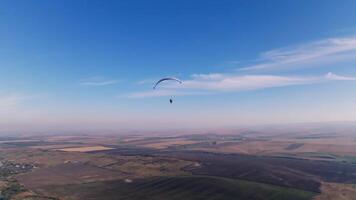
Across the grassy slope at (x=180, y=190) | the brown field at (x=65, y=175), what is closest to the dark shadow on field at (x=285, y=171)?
the grassy slope at (x=180, y=190)

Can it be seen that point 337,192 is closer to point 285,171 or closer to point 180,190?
point 285,171

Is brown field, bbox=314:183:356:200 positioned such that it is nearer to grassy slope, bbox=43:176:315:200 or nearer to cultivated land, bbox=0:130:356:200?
cultivated land, bbox=0:130:356:200

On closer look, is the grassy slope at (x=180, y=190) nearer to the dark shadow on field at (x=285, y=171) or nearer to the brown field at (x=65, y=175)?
the brown field at (x=65, y=175)

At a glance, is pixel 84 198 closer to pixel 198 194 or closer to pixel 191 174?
pixel 198 194

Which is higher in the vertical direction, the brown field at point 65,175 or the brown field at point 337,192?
the brown field at point 65,175

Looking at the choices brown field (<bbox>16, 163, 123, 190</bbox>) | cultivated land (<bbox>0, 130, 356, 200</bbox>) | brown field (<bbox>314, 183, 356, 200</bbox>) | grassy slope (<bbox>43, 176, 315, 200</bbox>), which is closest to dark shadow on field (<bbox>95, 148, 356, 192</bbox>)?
cultivated land (<bbox>0, 130, 356, 200</bbox>)

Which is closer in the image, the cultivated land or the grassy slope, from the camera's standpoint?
the grassy slope

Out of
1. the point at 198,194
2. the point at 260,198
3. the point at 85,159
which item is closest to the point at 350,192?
the point at 260,198
